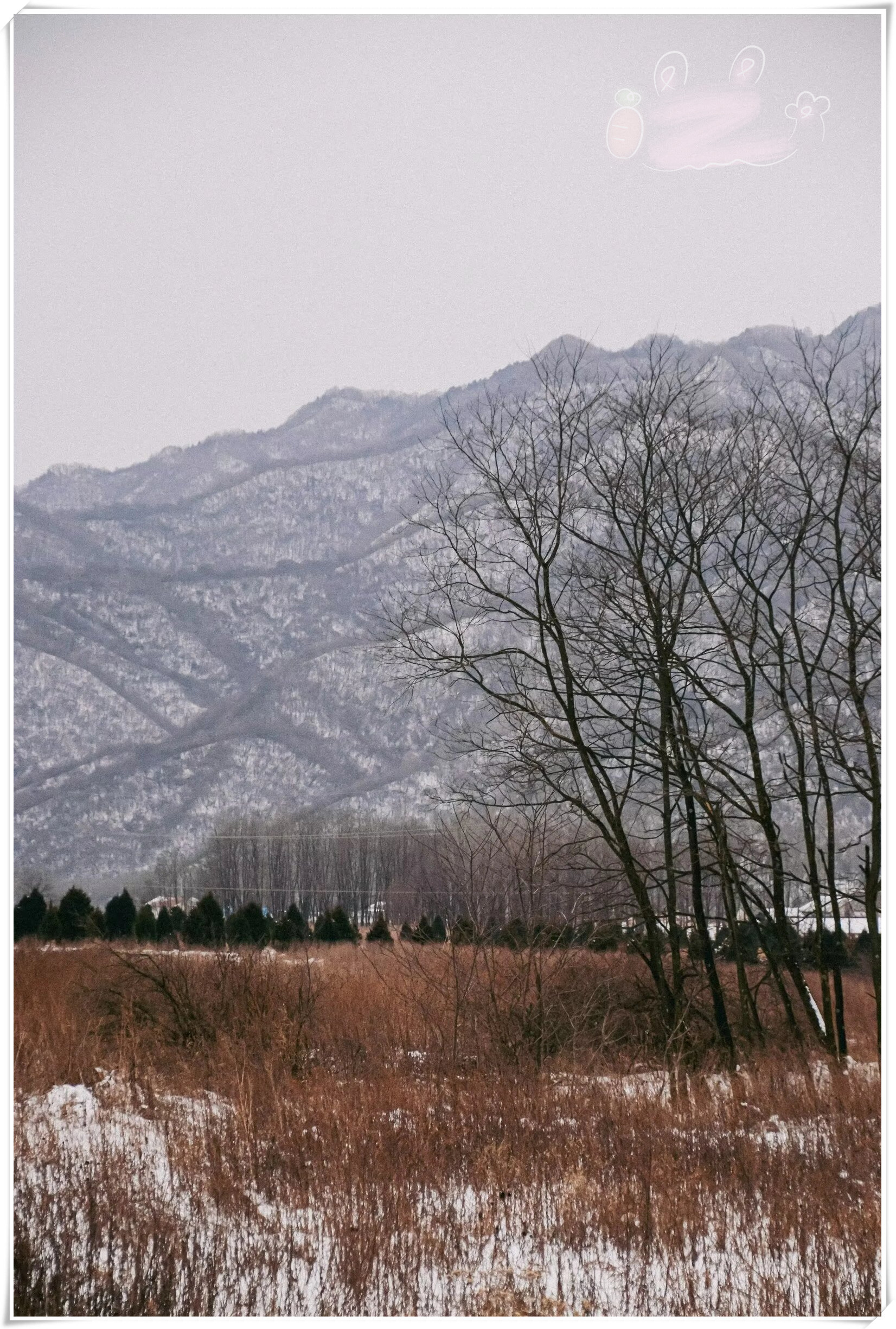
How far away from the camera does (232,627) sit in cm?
427

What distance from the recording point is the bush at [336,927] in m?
3.76

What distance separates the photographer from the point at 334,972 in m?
3.47

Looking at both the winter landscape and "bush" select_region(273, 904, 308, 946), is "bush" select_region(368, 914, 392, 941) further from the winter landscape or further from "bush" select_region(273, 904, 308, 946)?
"bush" select_region(273, 904, 308, 946)

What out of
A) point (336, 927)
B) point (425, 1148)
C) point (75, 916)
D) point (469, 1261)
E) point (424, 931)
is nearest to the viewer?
point (469, 1261)

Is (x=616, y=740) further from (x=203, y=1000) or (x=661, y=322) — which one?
(x=203, y=1000)

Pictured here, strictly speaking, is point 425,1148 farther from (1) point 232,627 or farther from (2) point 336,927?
(1) point 232,627

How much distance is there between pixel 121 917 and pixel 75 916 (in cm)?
36

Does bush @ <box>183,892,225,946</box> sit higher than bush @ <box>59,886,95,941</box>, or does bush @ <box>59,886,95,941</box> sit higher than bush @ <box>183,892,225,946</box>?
bush @ <box>59,886,95,941</box>

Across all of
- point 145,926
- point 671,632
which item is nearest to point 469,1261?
point 145,926

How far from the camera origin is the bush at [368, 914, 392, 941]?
355 cm

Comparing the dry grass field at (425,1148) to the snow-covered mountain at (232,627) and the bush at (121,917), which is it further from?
the snow-covered mountain at (232,627)

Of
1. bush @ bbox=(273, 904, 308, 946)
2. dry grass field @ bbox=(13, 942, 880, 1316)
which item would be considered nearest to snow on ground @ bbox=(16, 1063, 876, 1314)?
dry grass field @ bbox=(13, 942, 880, 1316)

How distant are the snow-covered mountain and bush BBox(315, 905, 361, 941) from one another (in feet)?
1.83

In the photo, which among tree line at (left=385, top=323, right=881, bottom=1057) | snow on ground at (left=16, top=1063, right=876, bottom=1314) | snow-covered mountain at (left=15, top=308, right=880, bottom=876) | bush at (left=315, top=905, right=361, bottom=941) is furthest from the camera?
bush at (left=315, top=905, right=361, bottom=941)
